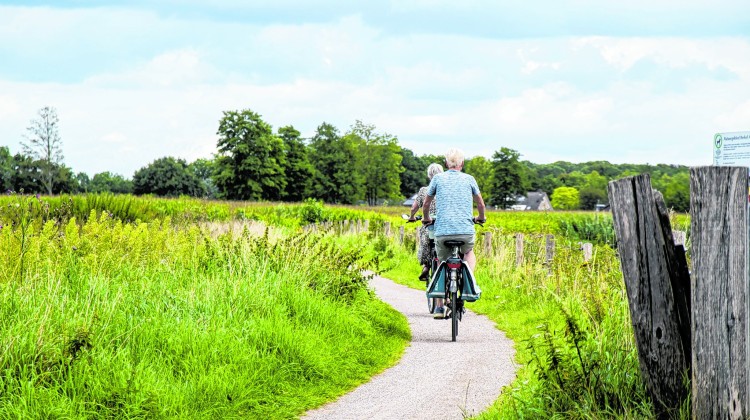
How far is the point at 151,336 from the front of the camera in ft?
22.0

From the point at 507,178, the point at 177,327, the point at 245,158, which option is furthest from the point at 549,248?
the point at 507,178

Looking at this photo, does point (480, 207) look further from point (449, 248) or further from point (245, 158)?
point (245, 158)

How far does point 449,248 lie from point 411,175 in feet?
447

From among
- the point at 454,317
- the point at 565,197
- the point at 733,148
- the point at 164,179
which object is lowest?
the point at 454,317

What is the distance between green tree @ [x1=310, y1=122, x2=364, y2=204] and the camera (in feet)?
311

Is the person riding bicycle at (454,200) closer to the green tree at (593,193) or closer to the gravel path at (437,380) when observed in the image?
the gravel path at (437,380)

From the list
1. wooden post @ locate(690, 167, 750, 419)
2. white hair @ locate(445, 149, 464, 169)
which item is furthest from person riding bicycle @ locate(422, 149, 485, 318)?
wooden post @ locate(690, 167, 750, 419)

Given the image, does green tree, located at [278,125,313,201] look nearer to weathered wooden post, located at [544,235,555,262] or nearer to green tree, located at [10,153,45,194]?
green tree, located at [10,153,45,194]

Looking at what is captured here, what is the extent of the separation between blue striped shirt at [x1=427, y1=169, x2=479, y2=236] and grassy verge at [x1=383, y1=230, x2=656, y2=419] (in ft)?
5.21

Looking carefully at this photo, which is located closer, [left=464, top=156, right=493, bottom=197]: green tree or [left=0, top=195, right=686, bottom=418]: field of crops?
[left=0, top=195, right=686, bottom=418]: field of crops

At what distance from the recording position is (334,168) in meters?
96.2

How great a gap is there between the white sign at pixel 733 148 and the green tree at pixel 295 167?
269 ft

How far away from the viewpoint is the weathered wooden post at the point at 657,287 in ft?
15.7

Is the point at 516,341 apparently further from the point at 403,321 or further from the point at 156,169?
the point at 156,169
